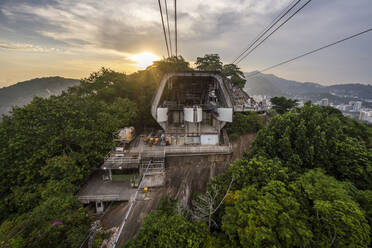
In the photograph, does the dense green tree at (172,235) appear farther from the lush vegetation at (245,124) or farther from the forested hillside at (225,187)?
the lush vegetation at (245,124)

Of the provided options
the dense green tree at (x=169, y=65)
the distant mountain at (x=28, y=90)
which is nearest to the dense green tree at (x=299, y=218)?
the dense green tree at (x=169, y=65)

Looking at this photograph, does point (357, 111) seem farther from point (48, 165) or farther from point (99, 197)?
point (48, 165)

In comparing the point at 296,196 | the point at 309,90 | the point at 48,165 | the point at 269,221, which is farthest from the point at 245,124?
the point at 309,90

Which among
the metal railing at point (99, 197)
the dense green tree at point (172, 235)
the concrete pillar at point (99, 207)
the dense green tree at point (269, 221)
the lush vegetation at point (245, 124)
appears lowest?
the concrete pillar at point (99, 207)

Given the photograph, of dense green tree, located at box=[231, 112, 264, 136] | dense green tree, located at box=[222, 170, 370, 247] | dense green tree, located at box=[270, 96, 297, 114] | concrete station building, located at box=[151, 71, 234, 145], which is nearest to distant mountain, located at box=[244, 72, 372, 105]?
dense green tree, located at box=[270, 96, 297, 114]

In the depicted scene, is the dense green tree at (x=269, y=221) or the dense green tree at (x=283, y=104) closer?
the dense green tree at (x=269, y=221)

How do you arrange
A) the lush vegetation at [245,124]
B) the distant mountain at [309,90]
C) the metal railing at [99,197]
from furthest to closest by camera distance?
the distant mountain at [309,90] → the lush vegetation at [245,124] → the metal railing at [99,197]

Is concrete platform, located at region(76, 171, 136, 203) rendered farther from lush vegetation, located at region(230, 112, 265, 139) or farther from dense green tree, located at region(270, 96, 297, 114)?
dense green tree, located at region(270, 96, 297, 114)
